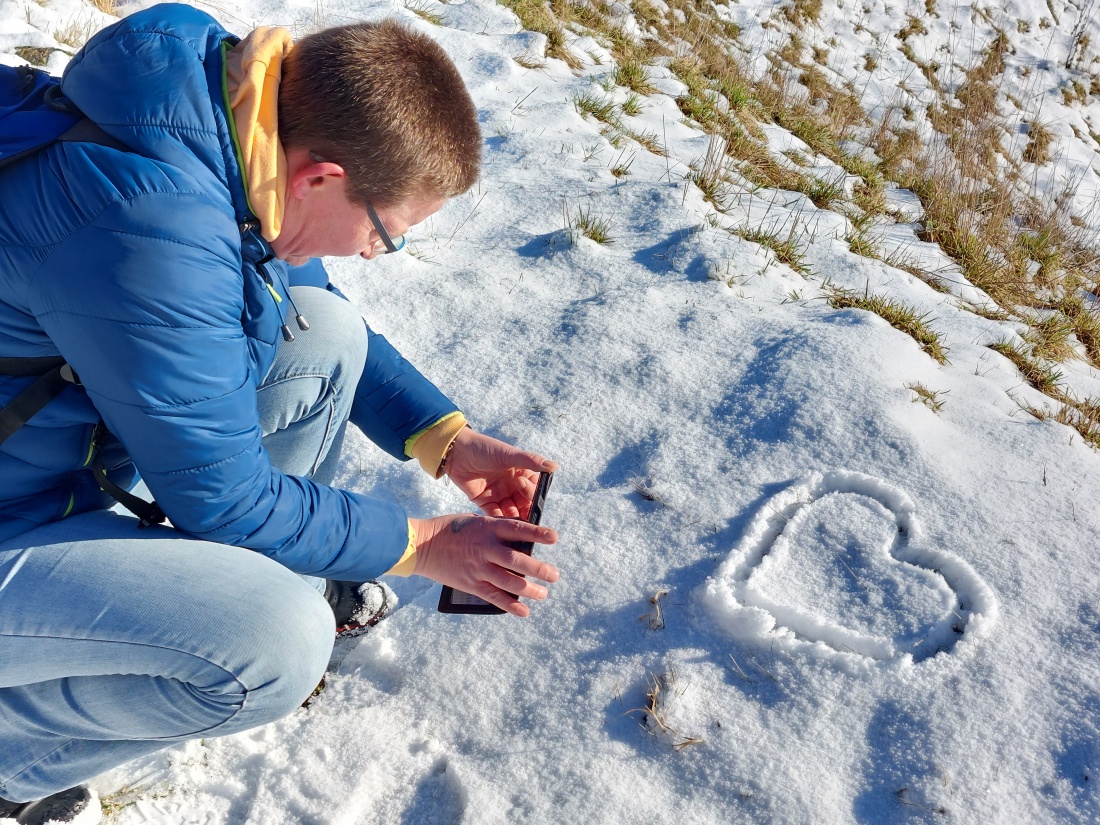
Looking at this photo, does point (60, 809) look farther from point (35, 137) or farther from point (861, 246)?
point (861, 246)

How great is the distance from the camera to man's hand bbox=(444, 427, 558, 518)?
7.20 feet

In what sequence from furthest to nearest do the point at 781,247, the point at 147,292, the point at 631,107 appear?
the point at 631,107 → the point at 781,247 → the point at 147,292

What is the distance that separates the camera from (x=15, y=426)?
1514 mm

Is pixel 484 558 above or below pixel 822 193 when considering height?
above

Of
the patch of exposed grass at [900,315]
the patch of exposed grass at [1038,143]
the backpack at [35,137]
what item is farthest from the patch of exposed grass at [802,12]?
the backpack at [35,137]

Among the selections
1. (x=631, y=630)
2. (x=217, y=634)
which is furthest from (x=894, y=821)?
(x=217, y=634)

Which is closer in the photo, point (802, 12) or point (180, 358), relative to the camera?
point (180, 358)

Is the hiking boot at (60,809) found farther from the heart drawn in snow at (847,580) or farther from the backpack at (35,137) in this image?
the heart drawn in snow at (847,580)

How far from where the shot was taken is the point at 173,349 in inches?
56.7

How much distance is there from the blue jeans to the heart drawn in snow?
1.13 meters

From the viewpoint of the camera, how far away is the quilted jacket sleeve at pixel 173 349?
139 centimetres

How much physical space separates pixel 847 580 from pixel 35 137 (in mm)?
2142

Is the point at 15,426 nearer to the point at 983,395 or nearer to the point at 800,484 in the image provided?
the point at 800,484

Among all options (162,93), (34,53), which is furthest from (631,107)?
(162,93)
